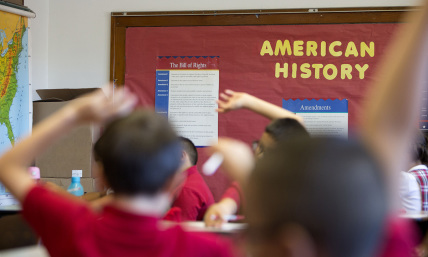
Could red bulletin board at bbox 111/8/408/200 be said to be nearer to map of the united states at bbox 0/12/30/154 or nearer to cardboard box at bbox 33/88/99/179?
→ cardboard box at bbox 33/88/99/179

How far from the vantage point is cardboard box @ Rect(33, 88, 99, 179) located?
4.11m

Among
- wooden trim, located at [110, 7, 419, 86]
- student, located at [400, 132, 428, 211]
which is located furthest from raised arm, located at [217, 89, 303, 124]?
wooden trim, located at [110, 7, 419, 86]

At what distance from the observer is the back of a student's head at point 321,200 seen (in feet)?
1.32

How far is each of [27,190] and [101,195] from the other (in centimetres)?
212

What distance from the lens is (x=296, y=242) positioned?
1.29ft

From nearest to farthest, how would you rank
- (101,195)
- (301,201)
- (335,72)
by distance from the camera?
(301,201) → (101,195) → (335,72)

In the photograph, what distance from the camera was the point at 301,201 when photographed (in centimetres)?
41

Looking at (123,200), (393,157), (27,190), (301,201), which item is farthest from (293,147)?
(27,190)

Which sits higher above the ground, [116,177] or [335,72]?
[335,72]

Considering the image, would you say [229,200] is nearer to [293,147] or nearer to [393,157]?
[393,157]

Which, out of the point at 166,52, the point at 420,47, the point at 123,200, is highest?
the point at 166,52

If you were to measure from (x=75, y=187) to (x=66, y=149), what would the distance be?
1.70ft

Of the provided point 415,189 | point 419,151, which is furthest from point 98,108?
point 419,151

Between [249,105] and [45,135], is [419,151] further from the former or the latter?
[45,135]
